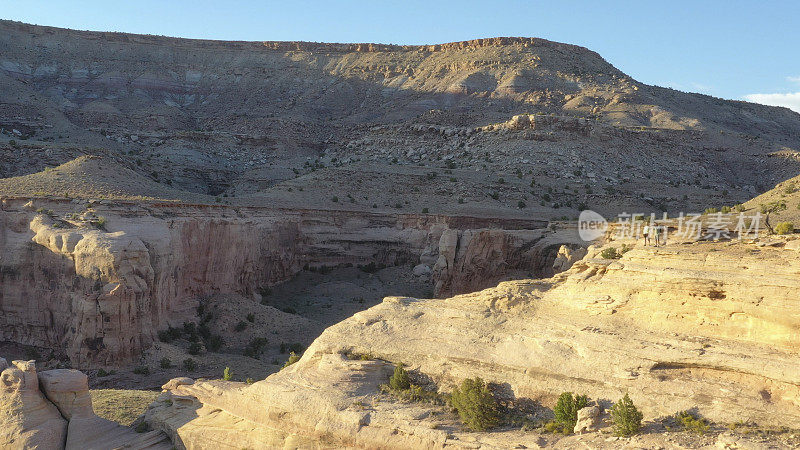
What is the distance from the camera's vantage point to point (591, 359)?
14.2 meters

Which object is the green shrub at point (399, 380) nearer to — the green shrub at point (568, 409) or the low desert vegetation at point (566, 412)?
the low desert vegetation at point (566, 412)

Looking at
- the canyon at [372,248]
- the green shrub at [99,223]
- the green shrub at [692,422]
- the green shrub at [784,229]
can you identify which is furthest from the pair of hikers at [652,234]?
the green shrub at [99,223]

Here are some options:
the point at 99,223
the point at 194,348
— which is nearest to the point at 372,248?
the point at 194,348

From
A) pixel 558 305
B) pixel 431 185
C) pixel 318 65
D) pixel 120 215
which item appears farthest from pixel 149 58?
pixel 558 305

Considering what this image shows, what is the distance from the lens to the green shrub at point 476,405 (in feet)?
46.1

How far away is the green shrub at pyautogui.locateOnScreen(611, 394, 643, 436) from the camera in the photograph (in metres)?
12.6

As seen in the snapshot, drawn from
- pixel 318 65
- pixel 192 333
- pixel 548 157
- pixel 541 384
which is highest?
pixel 318 65

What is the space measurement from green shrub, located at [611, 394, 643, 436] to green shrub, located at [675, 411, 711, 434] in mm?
732

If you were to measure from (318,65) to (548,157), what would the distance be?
41.3 m

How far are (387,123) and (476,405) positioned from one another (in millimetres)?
54661

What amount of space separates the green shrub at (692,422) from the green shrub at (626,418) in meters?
0.73

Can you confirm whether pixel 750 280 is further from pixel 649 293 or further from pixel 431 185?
pixel 431 185

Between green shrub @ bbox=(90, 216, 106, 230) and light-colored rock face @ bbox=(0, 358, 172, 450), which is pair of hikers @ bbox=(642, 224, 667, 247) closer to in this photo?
light-colored rock face @ bbox=(0, 358, 172, 450)

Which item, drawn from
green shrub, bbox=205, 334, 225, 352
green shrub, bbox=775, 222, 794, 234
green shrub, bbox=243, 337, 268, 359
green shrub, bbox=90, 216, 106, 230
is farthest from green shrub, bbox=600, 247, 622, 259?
green shrub, bbox=90, 216, 106, 230
